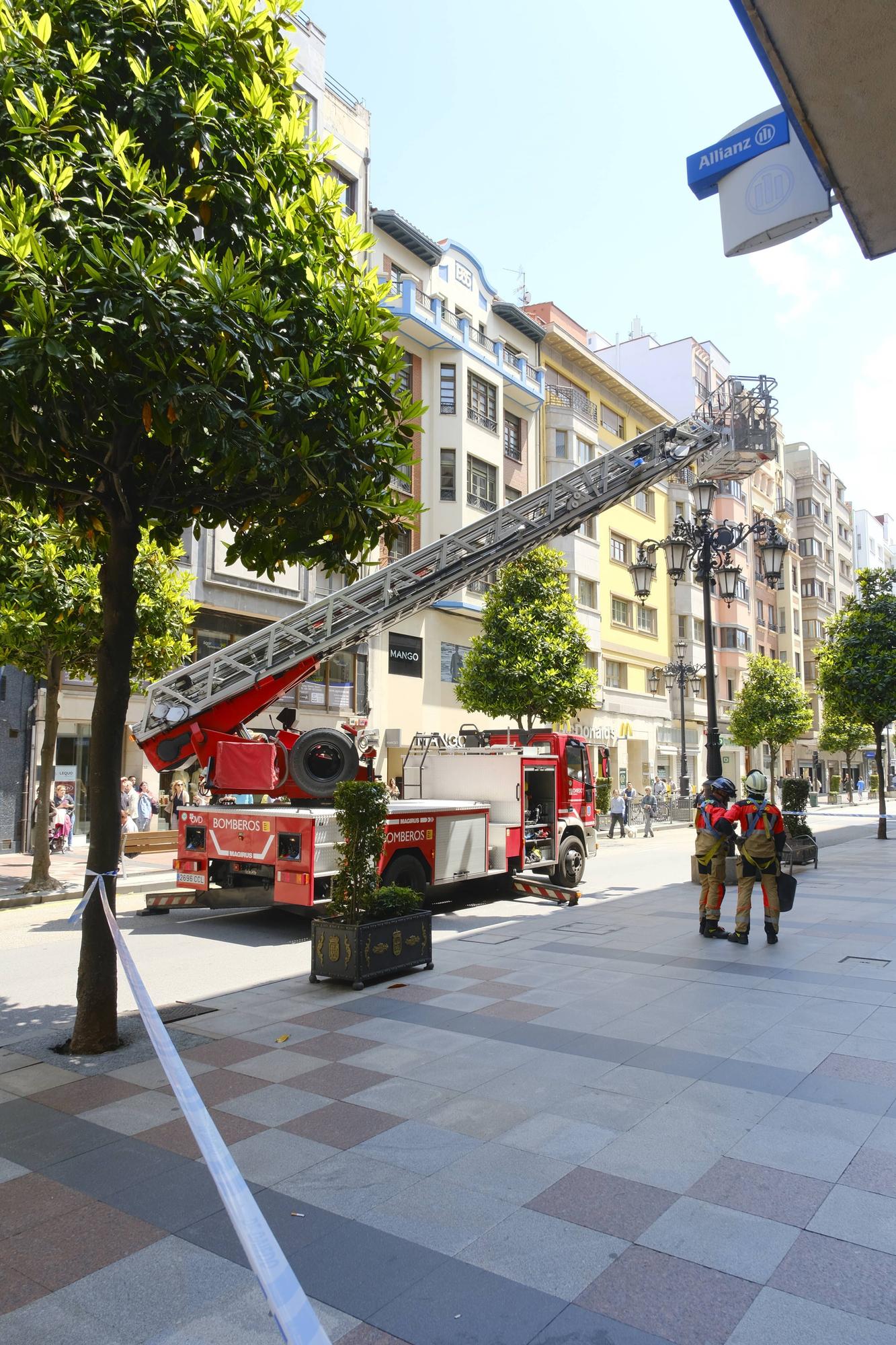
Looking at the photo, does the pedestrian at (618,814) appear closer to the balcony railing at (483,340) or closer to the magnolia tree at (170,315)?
the balcony railing at (483,340)

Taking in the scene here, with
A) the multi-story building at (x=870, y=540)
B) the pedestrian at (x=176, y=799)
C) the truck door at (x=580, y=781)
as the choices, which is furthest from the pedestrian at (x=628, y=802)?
the multi-story building at (x=870, y=540)

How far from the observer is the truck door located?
1619 cm

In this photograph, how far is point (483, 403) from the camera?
35.2m

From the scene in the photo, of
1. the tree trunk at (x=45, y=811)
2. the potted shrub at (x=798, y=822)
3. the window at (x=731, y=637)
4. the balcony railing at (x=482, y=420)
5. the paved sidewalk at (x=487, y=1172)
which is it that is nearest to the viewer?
the paved sidewalk at (x=487, y=1172)

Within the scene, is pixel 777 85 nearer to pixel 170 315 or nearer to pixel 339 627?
pixel 170 315

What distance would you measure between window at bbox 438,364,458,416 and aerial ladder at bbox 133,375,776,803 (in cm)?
1948

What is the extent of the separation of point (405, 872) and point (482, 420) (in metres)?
25.7

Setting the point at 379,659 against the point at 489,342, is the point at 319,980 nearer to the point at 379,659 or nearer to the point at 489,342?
the point at 379,659

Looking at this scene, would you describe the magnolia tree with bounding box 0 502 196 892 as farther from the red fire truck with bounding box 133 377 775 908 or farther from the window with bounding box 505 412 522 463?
the window with bounding box 505 412 522 463

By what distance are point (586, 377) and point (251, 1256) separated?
1758 inches

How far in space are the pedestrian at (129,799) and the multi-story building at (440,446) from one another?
9831 mm

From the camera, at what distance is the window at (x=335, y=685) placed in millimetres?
28344

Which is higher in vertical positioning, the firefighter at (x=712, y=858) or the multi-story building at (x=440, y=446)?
the multi-story building at (x=440, y=446)

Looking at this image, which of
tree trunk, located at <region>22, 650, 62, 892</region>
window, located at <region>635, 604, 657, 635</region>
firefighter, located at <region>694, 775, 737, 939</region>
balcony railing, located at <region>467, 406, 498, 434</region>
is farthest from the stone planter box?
window, located at <region>635, 604, 657, 635</region>
